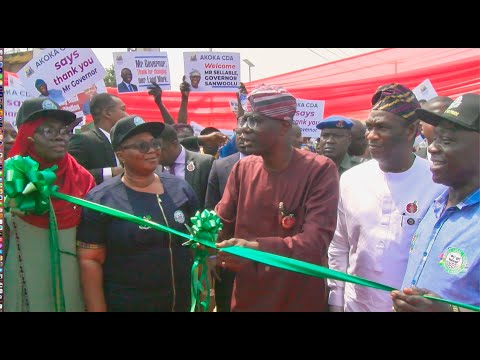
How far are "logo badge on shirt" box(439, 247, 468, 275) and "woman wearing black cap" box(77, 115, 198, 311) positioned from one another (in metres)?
1.50

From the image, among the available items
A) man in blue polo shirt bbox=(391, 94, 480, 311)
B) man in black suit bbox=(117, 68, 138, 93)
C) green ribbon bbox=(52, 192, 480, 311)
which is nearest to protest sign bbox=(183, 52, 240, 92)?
man in black suit bbox=(117, 68, 138, 93)

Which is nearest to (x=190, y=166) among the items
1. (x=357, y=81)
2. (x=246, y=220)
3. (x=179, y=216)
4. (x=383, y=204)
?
(x=179, y=216)

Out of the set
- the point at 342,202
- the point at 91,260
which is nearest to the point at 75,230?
the point at 91,260

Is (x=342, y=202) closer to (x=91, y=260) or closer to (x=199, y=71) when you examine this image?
(x=91, y=260)

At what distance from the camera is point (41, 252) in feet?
10.8

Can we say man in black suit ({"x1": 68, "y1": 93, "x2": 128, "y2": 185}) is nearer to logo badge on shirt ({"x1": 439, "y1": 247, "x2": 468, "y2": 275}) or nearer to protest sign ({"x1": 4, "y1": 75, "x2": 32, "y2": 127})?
protest sign ({"x1": 4, "y1": 75, "x2": 32, "y2": 127})

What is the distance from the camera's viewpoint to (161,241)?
328 centimetres

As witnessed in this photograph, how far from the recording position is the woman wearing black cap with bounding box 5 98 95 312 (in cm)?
328

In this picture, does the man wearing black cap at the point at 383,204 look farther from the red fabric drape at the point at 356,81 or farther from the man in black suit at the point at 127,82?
the man in black suit at the point at 127,82

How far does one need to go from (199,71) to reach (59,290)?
18.2 ft

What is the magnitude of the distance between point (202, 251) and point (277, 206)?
50cm

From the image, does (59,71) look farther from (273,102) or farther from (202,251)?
(202,251)

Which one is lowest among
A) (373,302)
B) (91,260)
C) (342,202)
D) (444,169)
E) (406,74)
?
(373,302)

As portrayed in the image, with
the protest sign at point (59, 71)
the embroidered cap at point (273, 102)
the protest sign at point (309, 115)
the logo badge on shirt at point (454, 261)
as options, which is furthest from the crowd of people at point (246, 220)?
the protest sign at point (309, 115)
